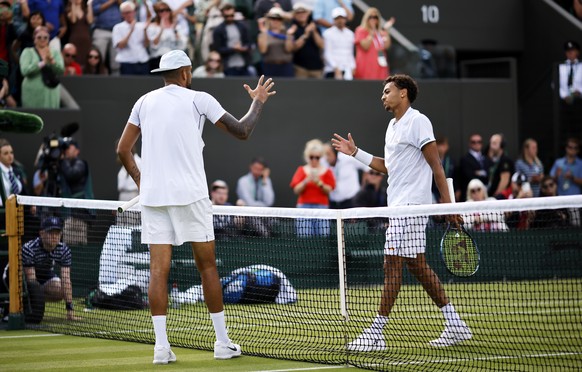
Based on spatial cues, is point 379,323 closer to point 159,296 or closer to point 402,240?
point 402,240

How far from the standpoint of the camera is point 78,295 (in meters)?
11.8

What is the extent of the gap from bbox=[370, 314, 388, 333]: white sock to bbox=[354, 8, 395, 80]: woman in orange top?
A: 10.4 meters

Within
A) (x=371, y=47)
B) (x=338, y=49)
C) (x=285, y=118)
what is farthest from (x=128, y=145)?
(x=371, y=47)

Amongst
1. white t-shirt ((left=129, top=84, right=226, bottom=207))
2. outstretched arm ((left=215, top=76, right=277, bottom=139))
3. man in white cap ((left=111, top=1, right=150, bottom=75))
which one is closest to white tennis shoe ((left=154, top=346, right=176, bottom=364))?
white t-shirt ((left=129, top=84, right=226, bottom=207))

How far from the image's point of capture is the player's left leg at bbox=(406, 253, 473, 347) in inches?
346

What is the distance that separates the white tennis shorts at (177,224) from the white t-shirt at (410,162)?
66.5 inches

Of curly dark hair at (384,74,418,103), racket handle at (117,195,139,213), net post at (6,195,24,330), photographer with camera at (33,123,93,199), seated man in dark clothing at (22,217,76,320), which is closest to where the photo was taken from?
racket handle at (117,195,139,213)

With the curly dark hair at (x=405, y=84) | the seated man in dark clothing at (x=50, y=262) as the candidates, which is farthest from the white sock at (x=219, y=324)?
the seated man in dark clothing at (x=50, y=262)

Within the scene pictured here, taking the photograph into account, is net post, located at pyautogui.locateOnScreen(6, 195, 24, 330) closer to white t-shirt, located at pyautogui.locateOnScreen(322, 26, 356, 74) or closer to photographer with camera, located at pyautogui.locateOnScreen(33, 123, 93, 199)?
photographer with camera, located at pyautogui.locateOnScreen(33, 123, 93, 199)

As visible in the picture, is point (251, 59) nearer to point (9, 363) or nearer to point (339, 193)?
point (339, 193)

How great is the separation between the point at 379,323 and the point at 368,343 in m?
0.19

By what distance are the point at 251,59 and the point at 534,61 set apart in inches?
318

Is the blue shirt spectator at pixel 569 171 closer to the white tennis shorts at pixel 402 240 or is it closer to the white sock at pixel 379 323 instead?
the white tennis shorts at pixel 402 240

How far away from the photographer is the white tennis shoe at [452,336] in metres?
8.79
